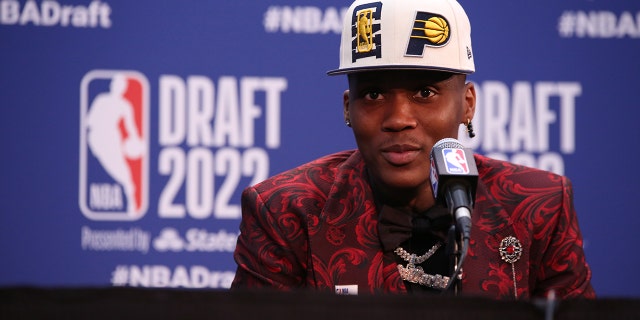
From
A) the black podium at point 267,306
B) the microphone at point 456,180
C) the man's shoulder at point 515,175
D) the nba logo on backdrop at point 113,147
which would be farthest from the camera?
the nba logo on backdrop at point 113,147

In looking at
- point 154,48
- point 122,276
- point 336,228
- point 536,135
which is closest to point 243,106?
point 154,48

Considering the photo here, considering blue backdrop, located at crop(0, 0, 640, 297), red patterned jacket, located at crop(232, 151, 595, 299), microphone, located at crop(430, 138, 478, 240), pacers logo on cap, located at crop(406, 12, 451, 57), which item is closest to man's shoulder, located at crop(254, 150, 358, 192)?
red patterned jacket, located at crop(232, 151, 595, 299)

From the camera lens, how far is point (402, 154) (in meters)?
2.21

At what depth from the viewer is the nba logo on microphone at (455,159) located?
1.70 metres

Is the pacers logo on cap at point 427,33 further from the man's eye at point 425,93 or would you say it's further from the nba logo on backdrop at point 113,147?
the nba logo on backdrop at point 113,147

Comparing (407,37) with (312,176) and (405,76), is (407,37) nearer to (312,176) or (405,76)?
(405,76)

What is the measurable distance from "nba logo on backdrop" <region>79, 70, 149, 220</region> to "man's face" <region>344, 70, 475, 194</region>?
1.46 m

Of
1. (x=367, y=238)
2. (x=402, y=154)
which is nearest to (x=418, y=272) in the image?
(x=367, y=238)

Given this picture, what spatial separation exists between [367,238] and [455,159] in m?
0.65

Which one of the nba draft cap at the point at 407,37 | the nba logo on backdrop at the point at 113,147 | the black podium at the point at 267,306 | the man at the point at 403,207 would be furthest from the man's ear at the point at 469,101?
the nba logo on backdrop at the point at 113,147

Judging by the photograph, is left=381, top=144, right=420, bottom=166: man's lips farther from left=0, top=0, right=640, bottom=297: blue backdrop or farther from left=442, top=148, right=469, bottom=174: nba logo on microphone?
left=0, top=0, right=640, bottom=297: blue backdrop

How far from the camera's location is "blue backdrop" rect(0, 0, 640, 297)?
11.6 feet

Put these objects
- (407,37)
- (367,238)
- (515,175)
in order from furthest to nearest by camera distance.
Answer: (515,175) → (367,238) → (407,37)

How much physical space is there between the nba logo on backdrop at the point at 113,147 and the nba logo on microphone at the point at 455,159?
202 cm
